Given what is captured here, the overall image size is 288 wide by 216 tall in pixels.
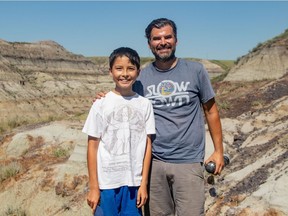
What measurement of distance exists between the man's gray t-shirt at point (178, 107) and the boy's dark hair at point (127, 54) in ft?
Result: 0.77

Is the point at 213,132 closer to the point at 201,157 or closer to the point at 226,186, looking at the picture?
the point at 201,157

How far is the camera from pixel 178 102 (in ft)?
11.0

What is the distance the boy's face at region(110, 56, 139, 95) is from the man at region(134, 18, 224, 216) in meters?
0.20

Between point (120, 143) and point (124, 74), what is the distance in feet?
1.83

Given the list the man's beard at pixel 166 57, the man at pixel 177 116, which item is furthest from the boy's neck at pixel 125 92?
the man's beard at pixel 166 57

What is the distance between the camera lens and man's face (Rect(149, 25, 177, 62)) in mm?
3324

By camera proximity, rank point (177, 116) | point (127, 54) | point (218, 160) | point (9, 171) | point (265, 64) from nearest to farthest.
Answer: point (127, 54), point (177, 116), point (218, 160), point (9, 171), point (265, 64)

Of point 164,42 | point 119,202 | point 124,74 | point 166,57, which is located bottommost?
point 119,202

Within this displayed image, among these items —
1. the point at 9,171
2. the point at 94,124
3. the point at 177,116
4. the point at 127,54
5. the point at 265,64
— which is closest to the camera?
the point at 94,124

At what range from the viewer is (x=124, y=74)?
3.22m

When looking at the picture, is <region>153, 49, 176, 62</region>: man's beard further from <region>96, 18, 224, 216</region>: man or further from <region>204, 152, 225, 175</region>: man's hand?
<region>204, 152, 225, 175</region>: man's hand

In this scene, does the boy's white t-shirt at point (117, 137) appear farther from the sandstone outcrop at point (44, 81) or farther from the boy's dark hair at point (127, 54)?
the sandstone outcrop at point (44, 81)

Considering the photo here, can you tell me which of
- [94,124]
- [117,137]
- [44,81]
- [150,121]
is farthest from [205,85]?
[44,81]

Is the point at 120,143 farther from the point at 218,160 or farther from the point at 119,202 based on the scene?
the point at 218,160
